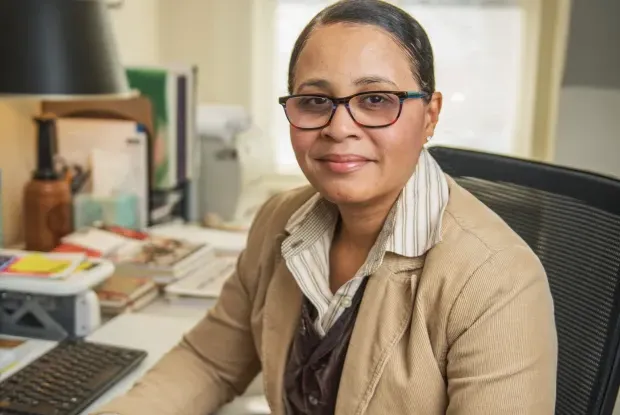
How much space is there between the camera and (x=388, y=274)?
1000 mm

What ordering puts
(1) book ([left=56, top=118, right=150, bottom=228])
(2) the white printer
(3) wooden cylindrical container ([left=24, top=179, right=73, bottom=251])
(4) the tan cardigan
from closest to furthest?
(4) the tan cardigan
(3) wooden cylindrical container ([left=24, top=179, right=73, bottom=251])
(1) book ([left=56, top=118, right=150, bottom=228])
(2) the white printer

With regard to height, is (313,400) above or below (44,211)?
below

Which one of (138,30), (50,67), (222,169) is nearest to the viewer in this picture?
(50,67)

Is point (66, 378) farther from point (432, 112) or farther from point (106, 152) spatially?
point (106, 152)

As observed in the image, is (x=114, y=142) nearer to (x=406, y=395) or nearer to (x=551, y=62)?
(x=406, y=395)

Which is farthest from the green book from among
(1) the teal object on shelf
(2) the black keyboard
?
(2) the black keyboard

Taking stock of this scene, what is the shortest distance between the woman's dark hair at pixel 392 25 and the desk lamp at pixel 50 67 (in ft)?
2.41

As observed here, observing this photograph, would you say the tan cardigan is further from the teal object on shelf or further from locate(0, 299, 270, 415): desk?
the teal object on shelf

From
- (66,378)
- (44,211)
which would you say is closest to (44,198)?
(44,211)

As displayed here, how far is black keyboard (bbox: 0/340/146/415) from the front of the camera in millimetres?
1082

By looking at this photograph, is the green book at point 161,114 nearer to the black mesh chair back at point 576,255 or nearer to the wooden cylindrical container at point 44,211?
the wooden cylindrical container at point 44,211

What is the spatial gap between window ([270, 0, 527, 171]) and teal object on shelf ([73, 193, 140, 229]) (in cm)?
104

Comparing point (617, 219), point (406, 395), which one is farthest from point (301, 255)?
point (617, 219)

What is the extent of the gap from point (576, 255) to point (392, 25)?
41 cm
